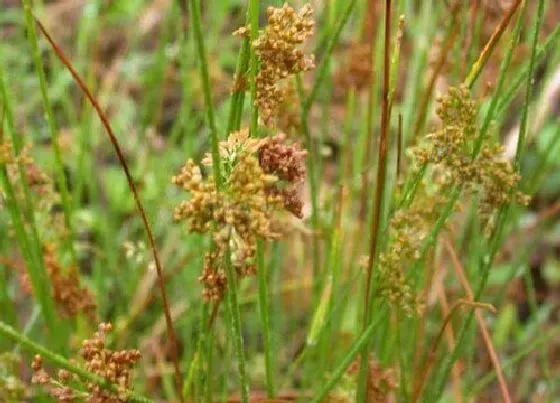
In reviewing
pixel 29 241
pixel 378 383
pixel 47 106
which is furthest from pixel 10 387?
pixel 378 383

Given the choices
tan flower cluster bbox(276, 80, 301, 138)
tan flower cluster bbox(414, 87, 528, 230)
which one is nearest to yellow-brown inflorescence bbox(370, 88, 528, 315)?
tan flower cluster bbox(414, 87, 528, 230)

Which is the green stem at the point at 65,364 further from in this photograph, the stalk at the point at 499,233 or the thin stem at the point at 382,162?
the stalk at the point at 499,233

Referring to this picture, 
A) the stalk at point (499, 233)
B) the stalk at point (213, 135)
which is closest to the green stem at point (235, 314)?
the stalk at point (213, 135)

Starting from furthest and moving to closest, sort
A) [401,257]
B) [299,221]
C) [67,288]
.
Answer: [299,221]
[67,288]
[401,257]

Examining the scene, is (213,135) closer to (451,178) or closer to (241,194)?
(241,194)

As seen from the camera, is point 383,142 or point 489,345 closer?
point 383,142

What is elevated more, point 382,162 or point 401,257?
point 382,162
